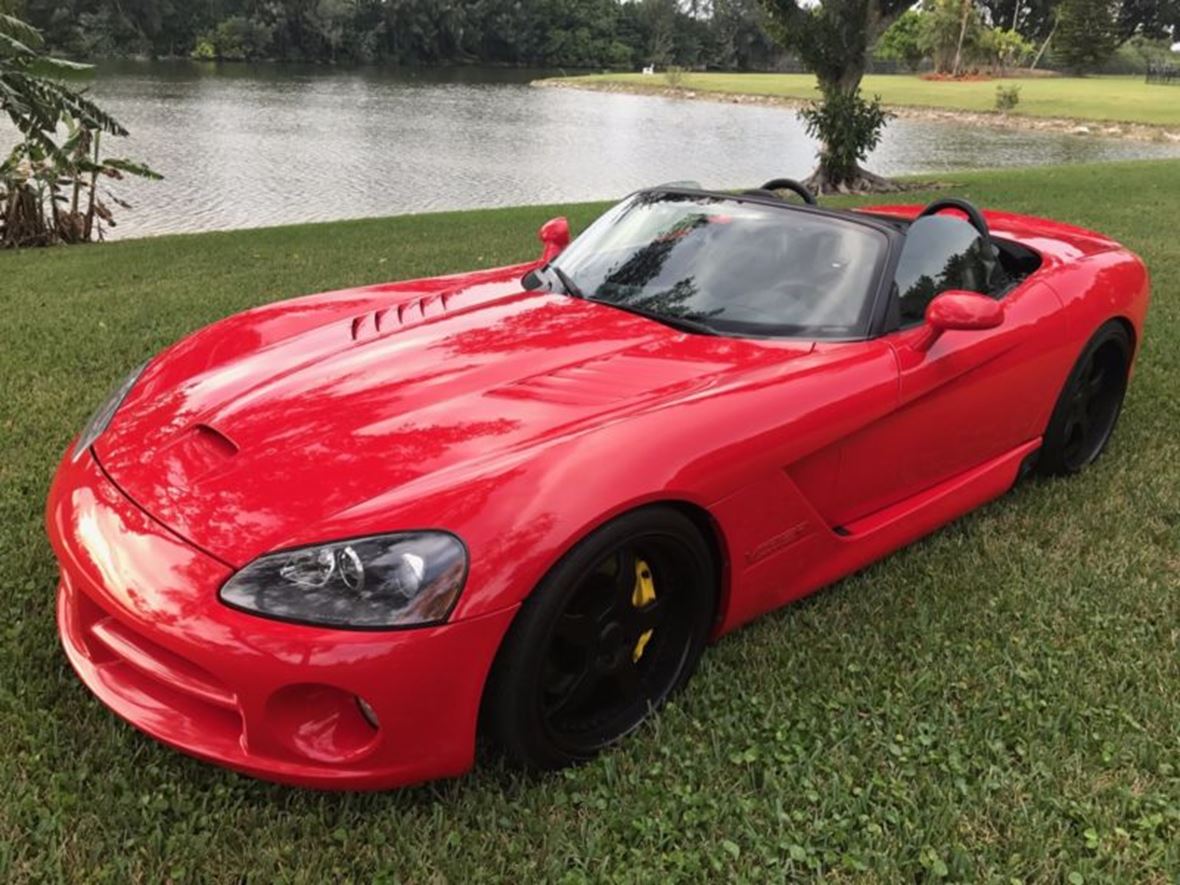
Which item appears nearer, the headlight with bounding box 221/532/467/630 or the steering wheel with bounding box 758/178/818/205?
the headlight with bounding box 221/532/467/630

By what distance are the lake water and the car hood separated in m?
11.0

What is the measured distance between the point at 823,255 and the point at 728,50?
106 metres

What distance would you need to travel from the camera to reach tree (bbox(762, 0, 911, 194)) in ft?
51.2

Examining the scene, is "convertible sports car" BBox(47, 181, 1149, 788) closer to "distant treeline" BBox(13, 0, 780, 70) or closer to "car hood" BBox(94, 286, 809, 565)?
"car hood" BBox(94, 286, 809, 565)

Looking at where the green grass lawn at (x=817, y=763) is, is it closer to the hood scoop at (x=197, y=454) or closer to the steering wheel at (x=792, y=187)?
the hood scoop at (x=197, y=454)

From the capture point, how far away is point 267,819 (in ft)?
6.91

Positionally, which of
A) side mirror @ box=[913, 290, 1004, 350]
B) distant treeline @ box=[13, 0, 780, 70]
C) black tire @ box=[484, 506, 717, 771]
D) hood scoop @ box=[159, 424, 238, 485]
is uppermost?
distant treeline @ box=[13, 0, 780, 70]

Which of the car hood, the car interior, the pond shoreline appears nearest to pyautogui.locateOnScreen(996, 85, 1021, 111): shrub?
the pond shoreline

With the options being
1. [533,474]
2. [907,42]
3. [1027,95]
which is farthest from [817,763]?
[907,42]

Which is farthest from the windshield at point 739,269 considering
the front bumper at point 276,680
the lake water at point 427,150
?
the lake water at point 427,150

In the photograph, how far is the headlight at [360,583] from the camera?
1.93 m

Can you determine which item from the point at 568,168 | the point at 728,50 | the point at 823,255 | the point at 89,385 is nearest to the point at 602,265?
the point at 823,255

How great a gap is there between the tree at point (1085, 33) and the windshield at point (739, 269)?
276 ft

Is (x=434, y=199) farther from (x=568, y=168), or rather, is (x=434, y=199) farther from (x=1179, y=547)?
(x=1179, y=547)
